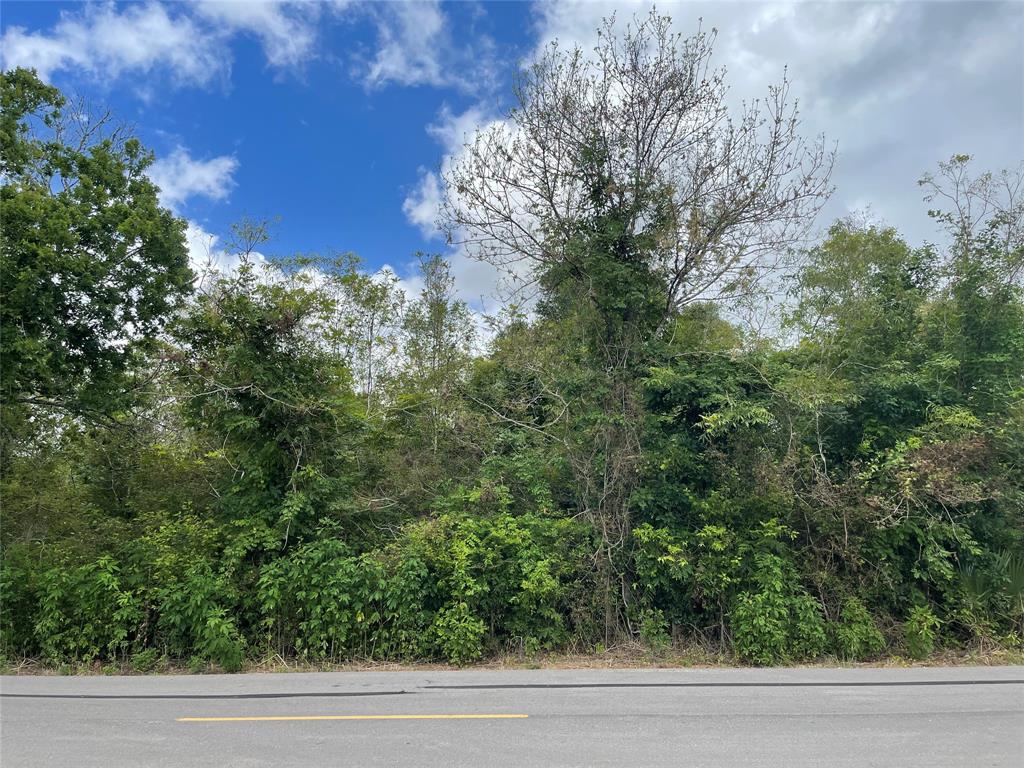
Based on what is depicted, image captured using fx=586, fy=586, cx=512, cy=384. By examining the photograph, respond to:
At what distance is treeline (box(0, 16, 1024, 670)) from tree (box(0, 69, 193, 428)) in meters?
0.06

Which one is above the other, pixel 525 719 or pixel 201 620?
pixel 201 620

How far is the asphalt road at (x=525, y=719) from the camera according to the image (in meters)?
4.75

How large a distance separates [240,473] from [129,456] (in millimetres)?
4145

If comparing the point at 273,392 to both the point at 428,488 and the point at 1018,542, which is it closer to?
the point at 428,488

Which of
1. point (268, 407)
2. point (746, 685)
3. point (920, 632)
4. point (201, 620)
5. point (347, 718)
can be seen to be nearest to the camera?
point (347, 718)

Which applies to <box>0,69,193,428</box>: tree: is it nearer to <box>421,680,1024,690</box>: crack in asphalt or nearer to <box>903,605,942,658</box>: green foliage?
<box>421,680,1024,690</box>: crack in asphalt

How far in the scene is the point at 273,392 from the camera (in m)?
10.2

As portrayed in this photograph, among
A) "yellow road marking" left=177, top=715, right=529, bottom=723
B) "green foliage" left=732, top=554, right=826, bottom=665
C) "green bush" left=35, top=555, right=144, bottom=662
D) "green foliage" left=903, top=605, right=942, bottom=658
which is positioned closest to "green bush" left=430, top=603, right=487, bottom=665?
"yellow road marking" left=177, top=715, right=529, bottom=723

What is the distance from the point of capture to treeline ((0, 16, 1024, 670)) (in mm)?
9039

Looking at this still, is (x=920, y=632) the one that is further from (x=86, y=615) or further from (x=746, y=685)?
(x=86, y=615)

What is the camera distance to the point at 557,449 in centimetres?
1108

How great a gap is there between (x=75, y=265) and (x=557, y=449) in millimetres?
9577

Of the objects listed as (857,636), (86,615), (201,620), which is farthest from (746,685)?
(86,615)

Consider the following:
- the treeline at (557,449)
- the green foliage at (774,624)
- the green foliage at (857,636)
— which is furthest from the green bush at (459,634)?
the green foliage at (857,636)
